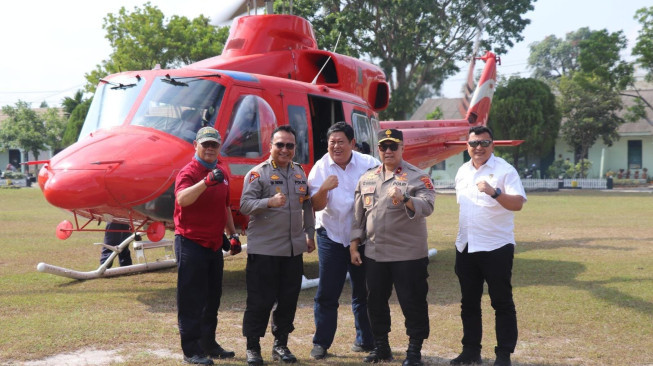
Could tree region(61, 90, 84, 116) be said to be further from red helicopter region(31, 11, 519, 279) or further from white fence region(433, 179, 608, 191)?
red helicopter region(31, 11, 519, 279)

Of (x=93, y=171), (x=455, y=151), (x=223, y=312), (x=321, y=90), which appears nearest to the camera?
(x=93, y=171)

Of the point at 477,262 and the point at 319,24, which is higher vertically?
the point at 319,24

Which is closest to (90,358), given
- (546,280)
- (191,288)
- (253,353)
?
(191,288)

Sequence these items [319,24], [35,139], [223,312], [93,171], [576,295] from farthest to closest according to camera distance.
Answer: [35,139]
[319,24]
[576,295]
[223,312]
[93,171]

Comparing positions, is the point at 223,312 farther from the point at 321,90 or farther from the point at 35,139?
the point at 35,139

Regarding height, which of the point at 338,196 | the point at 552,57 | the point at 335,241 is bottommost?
the point at 335,241

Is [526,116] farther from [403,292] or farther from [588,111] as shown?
[403,292]

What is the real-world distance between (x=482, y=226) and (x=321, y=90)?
4078 millimetres

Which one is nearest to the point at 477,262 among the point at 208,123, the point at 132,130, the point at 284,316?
the point at 284,316

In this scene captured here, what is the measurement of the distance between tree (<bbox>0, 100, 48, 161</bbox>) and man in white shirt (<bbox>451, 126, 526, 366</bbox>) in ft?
179

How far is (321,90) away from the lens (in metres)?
8.29

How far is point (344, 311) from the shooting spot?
6.59m

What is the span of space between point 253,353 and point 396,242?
1.28 meters

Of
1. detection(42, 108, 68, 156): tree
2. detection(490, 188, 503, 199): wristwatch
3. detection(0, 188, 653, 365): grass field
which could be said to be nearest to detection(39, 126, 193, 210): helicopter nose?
detection(0, 188, 653, 365): grass field
